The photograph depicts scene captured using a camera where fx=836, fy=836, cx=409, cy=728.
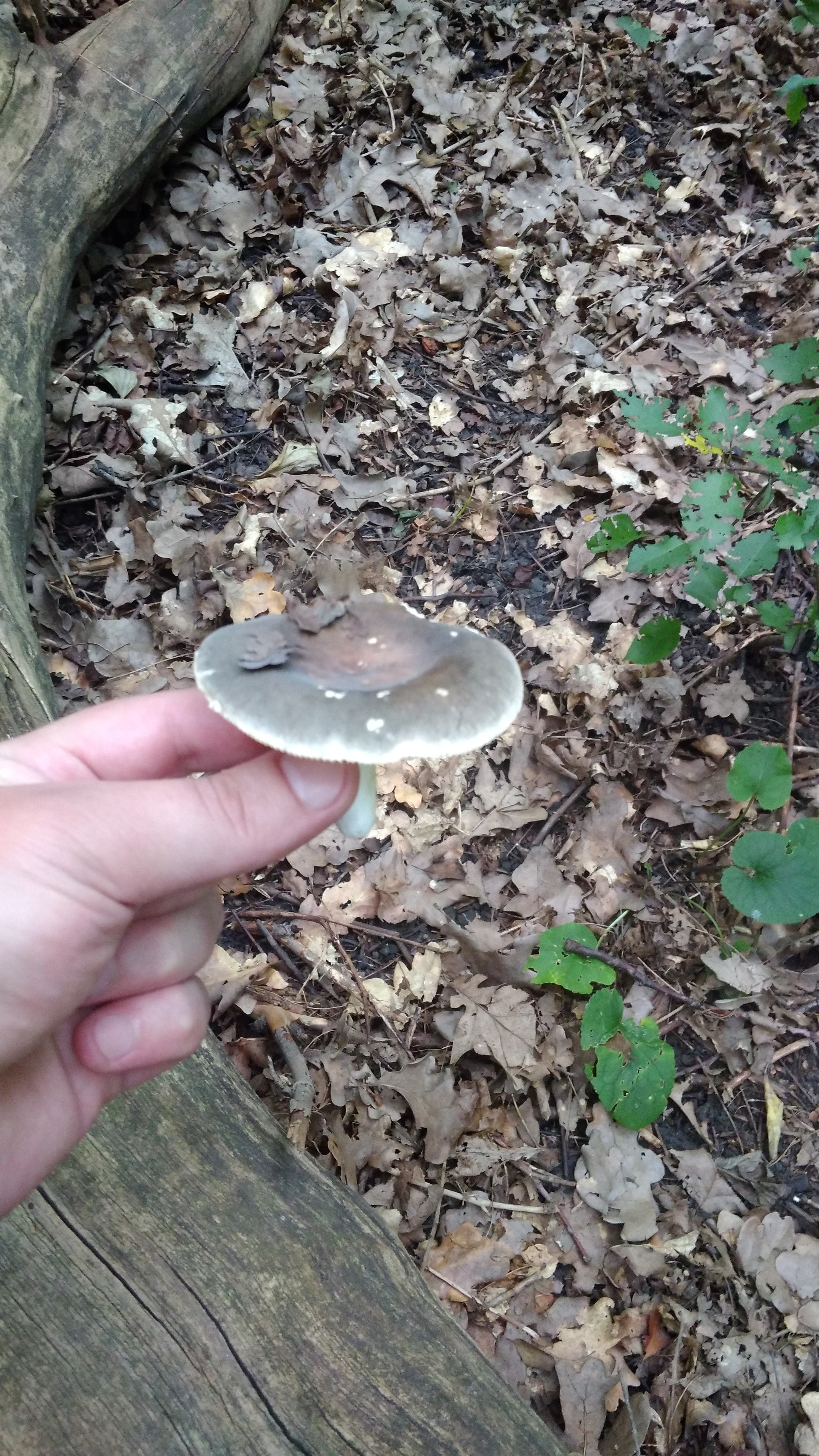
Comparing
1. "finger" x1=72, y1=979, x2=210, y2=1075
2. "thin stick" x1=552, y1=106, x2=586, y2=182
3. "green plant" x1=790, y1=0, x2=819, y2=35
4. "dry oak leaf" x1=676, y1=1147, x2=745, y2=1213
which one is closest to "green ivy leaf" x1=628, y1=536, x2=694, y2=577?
"green plant" x1=790, y1=0, x2=819, y2=35

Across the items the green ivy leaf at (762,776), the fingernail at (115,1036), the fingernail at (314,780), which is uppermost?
the fingernail at (314,780)

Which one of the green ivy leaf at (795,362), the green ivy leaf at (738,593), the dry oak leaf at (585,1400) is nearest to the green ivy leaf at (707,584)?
the green ivy leaf at (738,593)

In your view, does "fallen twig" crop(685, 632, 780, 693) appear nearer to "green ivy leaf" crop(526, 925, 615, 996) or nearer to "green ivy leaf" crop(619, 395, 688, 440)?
"green ivy leaf" crop(619, 395, 688, 440)

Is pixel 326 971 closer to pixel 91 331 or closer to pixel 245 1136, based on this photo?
pixel 245 1136

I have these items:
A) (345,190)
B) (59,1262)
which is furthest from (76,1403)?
(345,190)

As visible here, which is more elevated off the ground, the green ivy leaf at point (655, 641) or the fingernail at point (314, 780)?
the fingernail at point (314, 780)

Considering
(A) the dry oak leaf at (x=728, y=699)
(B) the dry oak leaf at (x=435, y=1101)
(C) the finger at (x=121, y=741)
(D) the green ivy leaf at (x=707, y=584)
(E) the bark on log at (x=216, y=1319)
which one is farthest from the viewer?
(A) the dry oak leaf at (x=728, y=699)

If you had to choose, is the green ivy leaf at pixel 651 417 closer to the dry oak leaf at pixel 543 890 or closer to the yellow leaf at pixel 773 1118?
the dry oak leaf at pixel 543 890
